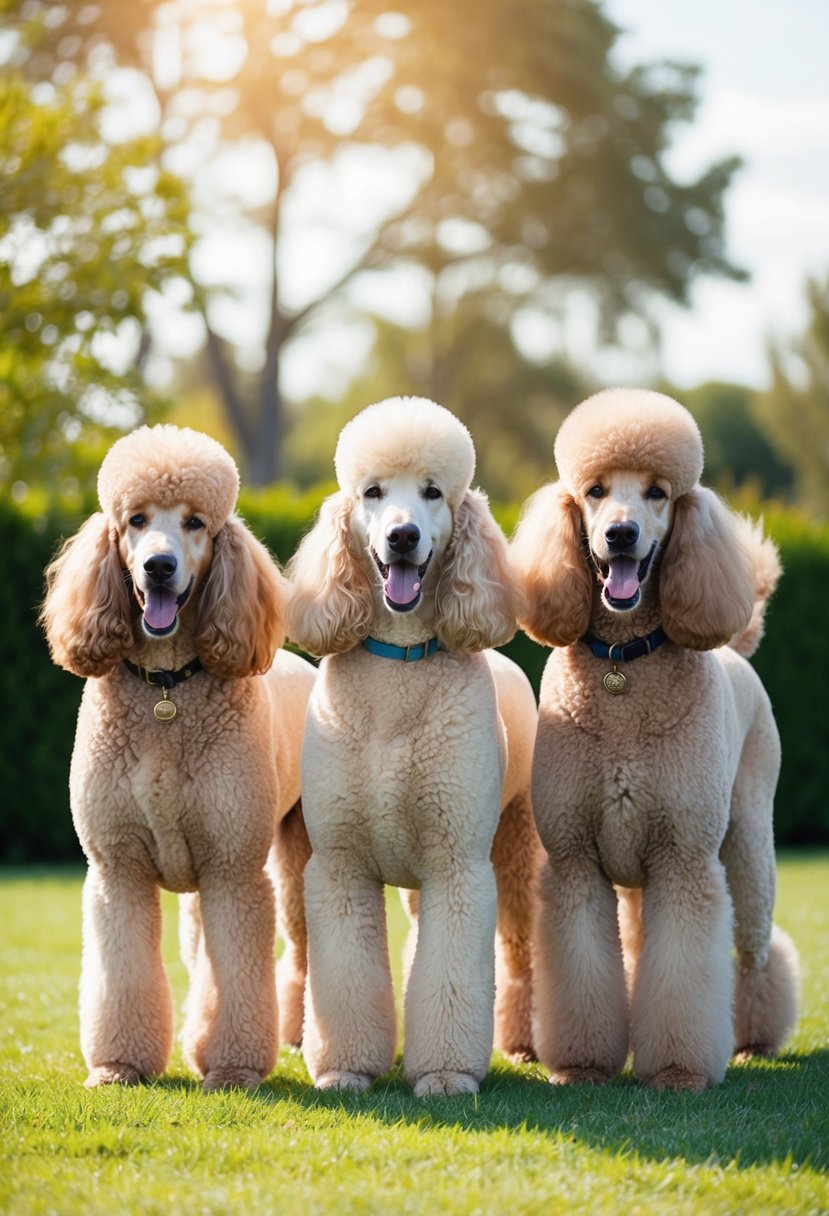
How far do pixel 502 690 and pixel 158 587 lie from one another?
3.92 ft

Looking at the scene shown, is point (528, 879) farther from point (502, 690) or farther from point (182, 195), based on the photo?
point (182, 195)

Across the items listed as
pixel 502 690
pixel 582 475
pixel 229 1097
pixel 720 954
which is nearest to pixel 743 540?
pixel 582 475

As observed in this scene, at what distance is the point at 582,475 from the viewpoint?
4117 mm

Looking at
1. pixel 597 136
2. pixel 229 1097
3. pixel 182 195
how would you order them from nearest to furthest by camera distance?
1. pixel 229 1097
2. pixel 182 195
3. pixel 597 136

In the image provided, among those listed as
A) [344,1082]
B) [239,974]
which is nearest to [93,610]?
[239,974]

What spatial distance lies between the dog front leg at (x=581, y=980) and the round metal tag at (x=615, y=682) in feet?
1.64

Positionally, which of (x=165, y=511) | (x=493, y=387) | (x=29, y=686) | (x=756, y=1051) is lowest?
(x=756, y=1051)

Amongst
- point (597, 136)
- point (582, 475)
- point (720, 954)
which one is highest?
point (597, 136)

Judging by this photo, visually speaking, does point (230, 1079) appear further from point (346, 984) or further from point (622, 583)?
point (622, 583)

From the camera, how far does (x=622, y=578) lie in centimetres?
398

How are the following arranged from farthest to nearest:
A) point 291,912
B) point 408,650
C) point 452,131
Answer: point 452,131 → point 291,912 → point 408,650

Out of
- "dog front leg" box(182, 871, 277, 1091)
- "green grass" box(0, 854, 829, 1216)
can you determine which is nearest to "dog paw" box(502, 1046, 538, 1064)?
"green grass" box(0, 854, 829, 1216)

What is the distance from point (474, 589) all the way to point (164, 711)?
3.10 ft

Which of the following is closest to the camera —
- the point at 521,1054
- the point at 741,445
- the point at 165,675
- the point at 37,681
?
the point at 165,675
